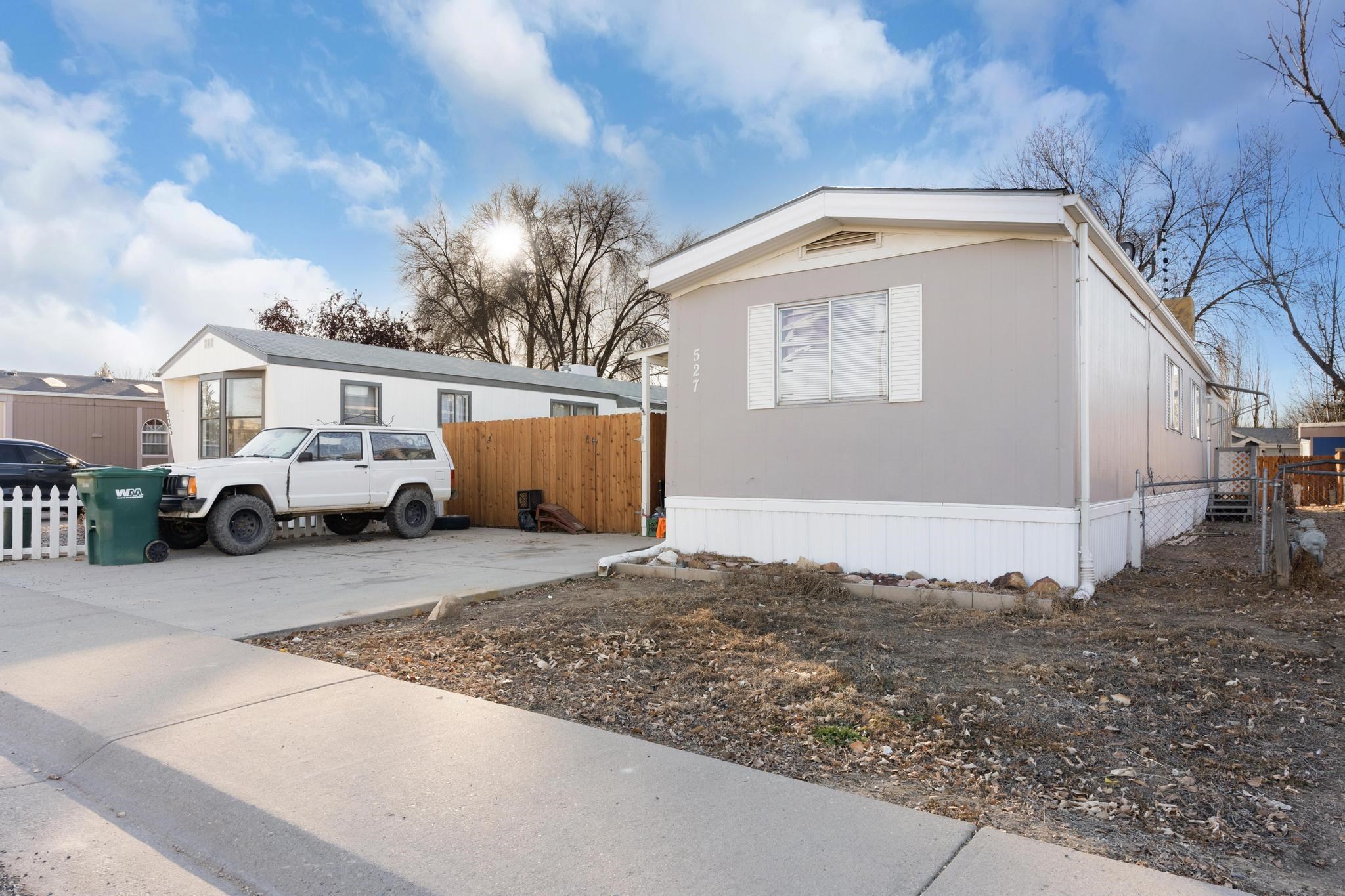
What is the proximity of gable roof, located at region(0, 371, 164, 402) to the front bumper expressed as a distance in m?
15.4

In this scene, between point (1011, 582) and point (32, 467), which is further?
point (32, 467)

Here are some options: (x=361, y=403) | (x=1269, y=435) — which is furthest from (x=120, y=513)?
(x=1269, y=435)

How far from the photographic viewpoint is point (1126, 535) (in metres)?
8.99

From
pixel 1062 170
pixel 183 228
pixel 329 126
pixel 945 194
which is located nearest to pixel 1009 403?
pixel 945 194

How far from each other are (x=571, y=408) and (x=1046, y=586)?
1556 centimetres

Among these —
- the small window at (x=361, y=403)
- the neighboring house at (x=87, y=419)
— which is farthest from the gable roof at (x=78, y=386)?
the small window at (x=361, y=403)

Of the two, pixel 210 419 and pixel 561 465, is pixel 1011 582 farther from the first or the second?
pixel 210 419

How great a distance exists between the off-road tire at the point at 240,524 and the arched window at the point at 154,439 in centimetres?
1535

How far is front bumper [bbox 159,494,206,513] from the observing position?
33.6 ft

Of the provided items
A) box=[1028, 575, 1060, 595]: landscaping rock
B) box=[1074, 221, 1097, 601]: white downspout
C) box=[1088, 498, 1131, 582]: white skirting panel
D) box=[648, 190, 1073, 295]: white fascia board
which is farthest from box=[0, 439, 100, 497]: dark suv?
box=[1088, 498, 1131, 582]: white skirting panel

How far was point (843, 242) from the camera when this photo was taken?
316 inches

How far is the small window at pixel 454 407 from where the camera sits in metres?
17.8

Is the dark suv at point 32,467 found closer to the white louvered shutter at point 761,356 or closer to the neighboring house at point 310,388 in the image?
the neighboring house at point 310,388

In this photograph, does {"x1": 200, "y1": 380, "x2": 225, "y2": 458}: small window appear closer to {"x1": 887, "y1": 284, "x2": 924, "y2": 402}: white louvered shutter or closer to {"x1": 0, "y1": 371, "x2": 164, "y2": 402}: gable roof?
{"x1": 0, "y1": 371, "x2": 164, "y2": 402}: gable roof
